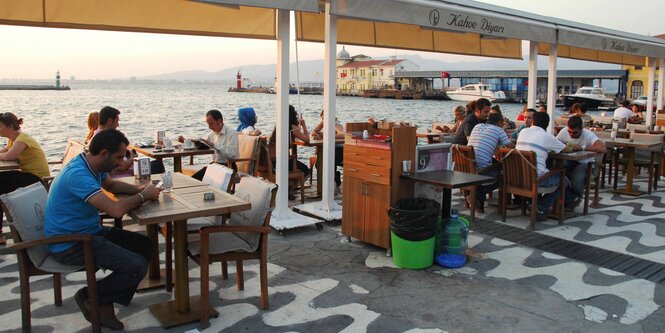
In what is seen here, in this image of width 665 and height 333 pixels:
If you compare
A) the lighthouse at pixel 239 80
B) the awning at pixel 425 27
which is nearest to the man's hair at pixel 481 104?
the awning at pixel 425 27

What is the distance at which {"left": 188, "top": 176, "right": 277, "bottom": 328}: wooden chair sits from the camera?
3.28 meters

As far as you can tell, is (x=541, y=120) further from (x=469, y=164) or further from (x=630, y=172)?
(x=630, y=172)

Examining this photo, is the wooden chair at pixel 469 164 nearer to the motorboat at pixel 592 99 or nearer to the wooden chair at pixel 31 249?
the wooden chair at pixel 31 249

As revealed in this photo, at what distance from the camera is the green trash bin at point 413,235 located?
4242mm

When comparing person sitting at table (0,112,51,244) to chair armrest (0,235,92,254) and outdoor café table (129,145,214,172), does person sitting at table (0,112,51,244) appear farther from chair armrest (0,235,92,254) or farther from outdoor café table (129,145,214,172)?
chair armrest (0,235,92,254)

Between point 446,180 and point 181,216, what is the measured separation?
2.12 meters

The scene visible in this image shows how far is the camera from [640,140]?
7.50m

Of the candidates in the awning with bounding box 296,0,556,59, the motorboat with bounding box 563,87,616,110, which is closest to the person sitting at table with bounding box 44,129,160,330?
the awning with bounding box 296,0,556,59

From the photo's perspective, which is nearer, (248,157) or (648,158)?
(248,157)

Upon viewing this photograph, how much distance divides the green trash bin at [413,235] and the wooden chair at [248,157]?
7.38ft

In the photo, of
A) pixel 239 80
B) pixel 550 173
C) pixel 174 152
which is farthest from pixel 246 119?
pixel 239 80

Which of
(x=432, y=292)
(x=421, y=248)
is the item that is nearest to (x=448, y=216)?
(x=421, y=248)

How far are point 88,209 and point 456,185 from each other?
2500 mm

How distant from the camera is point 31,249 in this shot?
122 inches
